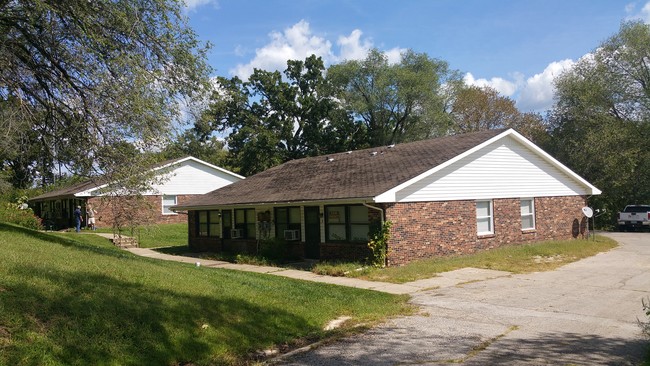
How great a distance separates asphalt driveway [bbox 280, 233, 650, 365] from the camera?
21.6ft

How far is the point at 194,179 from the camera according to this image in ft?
119

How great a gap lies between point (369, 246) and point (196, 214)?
40.6 feet

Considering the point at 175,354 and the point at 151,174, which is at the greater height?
the point at 151,174

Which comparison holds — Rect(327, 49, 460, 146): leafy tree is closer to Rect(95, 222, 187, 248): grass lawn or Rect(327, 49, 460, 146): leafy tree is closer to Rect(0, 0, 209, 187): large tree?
Rect(95, 222, 187, 248): grass lawn

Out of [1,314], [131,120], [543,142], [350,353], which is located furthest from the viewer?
[543,142]

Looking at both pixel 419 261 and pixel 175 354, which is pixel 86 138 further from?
pixel 419 261

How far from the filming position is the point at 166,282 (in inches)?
371

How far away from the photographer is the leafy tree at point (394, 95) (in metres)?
44.5

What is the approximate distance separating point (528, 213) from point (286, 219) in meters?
9.80

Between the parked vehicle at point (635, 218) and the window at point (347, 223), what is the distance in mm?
23619

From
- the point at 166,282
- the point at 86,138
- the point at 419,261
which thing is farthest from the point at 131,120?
the point at 419,261

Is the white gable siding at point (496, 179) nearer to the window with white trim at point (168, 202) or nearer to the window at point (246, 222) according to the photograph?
the window at point (246, 222)

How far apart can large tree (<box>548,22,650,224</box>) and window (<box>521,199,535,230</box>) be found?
17680mm

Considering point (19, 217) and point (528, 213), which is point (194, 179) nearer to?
point (19, 217)
